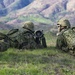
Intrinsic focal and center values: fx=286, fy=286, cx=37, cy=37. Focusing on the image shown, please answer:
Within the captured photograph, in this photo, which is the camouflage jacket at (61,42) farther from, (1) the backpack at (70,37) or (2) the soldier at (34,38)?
(2) the soldier at (34,38)

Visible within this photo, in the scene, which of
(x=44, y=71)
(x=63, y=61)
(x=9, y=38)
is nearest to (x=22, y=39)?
(x=9, y=38)

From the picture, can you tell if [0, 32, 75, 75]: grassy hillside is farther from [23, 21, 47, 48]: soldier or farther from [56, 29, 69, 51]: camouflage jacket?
[23, 21, 47, 48]: soldier

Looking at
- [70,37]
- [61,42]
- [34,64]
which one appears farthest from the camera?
[61,42]

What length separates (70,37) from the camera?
83.6 feet

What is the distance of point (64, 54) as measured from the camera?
24.7 metres

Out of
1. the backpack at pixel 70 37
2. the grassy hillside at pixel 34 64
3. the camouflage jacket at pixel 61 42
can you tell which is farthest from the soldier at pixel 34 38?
the backpack at pixel 70 37

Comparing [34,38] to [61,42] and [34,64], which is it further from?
[34,64]

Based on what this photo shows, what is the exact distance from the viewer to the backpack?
2481cm

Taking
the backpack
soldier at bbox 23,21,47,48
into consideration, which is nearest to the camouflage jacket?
the backpack

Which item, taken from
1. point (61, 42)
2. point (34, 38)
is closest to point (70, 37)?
point (61, 42)

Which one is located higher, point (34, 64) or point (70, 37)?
point (70, 37)

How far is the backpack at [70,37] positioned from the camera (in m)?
24.8

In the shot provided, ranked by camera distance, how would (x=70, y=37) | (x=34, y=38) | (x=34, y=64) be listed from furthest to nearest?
1. (x=34, y=38)
2. (x=70, y=37)
3. (x=34, y=64)

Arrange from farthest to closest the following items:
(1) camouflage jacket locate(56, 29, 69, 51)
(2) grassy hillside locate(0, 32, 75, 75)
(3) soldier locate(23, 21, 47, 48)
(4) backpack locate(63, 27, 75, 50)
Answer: (3) soldier locate(23, 21, 47, 48), (1) camouflage jacket locate(56, 29, 69, 51), (4) backpack locate(63, 27, 75, 50), (2) grassy hillside locate(0, 32, 75, 75)
